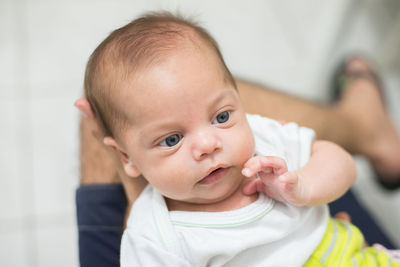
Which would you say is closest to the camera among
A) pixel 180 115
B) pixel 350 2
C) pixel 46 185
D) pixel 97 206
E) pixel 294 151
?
pixel 180 115

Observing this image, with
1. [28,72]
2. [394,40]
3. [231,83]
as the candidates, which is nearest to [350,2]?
[394,40]

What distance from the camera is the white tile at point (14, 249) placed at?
1366mm

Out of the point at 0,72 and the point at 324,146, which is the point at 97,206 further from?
the point at 0,72

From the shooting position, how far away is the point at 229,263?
653mm

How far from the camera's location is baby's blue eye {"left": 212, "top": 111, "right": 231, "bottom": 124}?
606 mm

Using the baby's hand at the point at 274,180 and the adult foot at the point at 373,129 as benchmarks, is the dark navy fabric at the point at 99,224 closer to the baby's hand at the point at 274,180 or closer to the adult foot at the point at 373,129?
the baby's hand at the point at 274,180

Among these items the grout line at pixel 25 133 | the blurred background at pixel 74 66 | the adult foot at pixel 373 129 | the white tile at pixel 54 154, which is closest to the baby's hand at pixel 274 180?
the adult foot at pixel 373 129

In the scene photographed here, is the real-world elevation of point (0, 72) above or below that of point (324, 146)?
below

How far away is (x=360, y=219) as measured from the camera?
100 cm

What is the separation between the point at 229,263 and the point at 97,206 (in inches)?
13.8

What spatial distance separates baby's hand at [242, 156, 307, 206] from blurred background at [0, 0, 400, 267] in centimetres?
79

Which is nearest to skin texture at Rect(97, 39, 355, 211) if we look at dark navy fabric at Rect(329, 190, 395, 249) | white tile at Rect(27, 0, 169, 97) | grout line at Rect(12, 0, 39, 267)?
dark navy fabric at Rect(329, 190, 395, 249)

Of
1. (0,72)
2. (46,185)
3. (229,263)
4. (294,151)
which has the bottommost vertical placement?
(46,185)

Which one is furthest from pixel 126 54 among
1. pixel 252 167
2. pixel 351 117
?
pixel 351 117
